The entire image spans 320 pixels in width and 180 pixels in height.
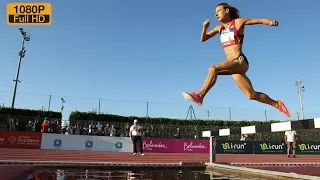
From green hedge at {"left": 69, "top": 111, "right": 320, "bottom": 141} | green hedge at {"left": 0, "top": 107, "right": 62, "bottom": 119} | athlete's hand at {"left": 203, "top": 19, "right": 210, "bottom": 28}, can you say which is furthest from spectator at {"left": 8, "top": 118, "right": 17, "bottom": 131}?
athlete's hand at {"left": 203, "top": 19, "right": 210, "bottom": 28}

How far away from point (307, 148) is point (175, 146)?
11930mm

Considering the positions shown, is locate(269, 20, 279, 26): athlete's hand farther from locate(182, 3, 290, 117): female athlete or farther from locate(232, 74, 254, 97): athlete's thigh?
locate(232, 74, 254, 97): athlete's thigh

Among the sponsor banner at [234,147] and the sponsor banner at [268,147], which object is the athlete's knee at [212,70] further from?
the sponsor banner at [268,147]

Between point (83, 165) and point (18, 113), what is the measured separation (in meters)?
20.3

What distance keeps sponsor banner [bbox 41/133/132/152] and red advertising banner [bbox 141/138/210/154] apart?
153 centimetres

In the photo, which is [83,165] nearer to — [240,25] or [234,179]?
[234,179]

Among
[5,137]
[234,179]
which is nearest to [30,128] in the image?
[5,137]

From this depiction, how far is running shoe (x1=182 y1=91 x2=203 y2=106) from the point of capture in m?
5.29

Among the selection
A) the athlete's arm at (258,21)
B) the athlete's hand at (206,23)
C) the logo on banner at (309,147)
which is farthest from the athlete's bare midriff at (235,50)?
the logo on banner at (309,147)

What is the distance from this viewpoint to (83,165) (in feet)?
28.0

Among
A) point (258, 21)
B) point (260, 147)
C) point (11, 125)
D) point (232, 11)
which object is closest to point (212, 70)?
point (258, 21)

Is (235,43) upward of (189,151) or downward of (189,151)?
upward

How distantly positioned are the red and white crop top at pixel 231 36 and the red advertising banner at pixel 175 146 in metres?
17.5

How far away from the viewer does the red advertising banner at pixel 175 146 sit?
75.2 ft
